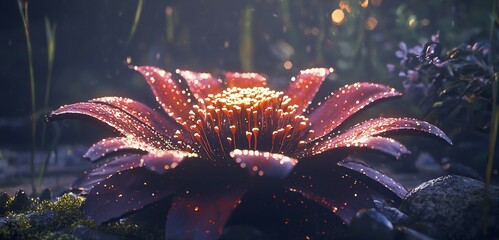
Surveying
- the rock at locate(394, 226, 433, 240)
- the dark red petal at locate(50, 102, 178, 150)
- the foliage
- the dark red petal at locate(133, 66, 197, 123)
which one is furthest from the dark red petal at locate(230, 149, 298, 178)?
the foliage

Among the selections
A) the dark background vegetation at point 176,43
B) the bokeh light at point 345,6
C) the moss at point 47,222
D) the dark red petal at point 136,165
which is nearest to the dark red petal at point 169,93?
the dark red petal at point 136,165

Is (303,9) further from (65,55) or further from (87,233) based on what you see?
(87,233)

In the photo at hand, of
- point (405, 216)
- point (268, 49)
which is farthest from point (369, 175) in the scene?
point (268, 49)

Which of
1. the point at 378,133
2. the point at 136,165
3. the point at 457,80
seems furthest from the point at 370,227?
the point at 457,80

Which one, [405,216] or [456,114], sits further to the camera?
[456,114]

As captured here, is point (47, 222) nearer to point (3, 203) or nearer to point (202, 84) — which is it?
point (3, 203)

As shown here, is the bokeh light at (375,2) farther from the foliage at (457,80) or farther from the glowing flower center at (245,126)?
the glowing flower center at (245,126)

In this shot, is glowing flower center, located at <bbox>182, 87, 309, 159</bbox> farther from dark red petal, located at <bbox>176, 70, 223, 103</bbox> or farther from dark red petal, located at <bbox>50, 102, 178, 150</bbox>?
dark red petal, located at <bbox>176, 70, 223, 103</bbox>
